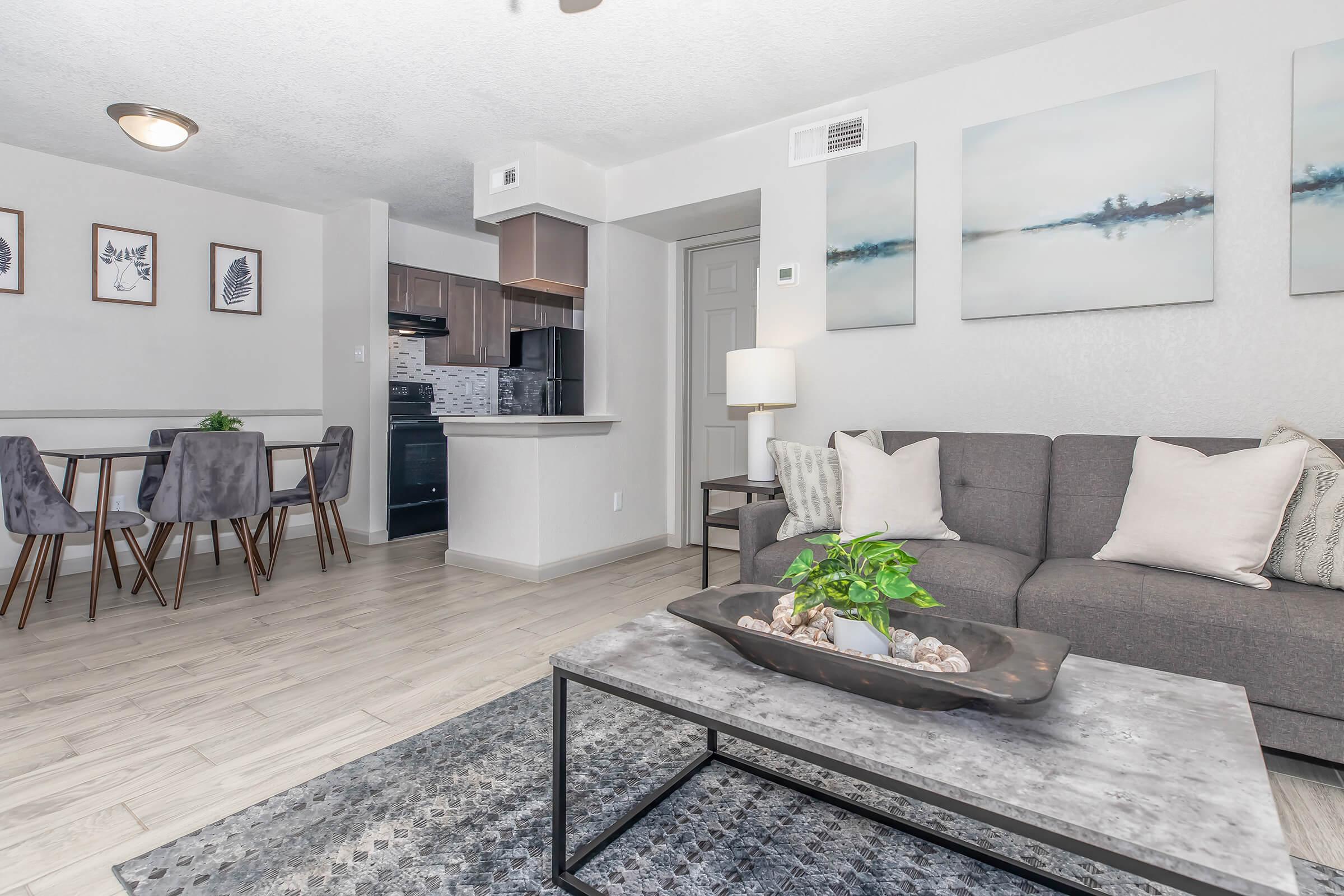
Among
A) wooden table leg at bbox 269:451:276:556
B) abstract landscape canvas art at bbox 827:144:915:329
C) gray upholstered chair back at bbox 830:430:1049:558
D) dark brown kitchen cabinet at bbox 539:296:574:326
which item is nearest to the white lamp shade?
abstract landscape canvas art at bbox 827:144:915:329

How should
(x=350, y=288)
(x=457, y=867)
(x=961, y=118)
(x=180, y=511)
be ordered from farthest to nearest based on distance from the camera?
1. (x=350, y=288)
2. (x=180, y=511)
3. (x=961, y=118)
4. (x=457, y=867)

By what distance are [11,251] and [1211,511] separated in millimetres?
5790

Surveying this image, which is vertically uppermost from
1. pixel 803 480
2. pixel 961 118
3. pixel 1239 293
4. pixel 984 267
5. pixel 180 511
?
pixel 961 118

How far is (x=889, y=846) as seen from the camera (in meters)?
1.48

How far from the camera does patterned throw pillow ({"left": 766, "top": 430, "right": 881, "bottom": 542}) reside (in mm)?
2752

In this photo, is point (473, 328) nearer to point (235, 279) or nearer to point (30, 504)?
point (235, 279)

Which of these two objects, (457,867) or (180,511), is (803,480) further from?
(180,511)

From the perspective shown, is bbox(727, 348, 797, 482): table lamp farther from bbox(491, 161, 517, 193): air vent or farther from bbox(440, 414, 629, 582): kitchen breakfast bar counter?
bbox(491, 161, 517, 193): air vent

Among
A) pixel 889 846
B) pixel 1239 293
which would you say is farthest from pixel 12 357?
pixel 1239 293

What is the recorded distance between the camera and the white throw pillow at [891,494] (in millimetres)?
2553

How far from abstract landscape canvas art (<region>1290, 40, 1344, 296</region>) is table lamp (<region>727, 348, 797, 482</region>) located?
6.24 feet

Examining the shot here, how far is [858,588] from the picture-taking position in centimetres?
126

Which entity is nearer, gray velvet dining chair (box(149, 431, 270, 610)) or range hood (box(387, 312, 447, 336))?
gray velvet dining chair (box(149, 431, 270, 610))

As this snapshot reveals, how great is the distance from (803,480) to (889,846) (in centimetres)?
153
